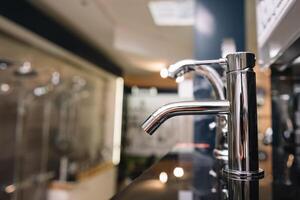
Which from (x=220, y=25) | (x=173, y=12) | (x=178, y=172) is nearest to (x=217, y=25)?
(x=220, y=25)

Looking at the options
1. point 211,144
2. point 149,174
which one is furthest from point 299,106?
point 149,174

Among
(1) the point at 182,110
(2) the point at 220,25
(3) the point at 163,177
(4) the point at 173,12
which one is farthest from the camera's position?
(4) the point at 173,12

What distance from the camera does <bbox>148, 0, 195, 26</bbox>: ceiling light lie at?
174cm

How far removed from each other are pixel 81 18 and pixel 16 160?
1345 millimetres

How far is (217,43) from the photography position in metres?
1.25

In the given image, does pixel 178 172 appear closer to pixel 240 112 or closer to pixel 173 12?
pixel 240 112

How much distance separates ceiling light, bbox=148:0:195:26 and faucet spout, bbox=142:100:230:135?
4.50 feet

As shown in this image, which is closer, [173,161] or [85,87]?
[173,161]

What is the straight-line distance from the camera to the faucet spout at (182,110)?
1.25 ft

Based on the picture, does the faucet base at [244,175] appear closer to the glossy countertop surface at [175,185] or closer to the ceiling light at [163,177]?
the glossy countertop surface at [175,185]

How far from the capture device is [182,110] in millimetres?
396

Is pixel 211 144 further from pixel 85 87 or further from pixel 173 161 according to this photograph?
pixel 85 87

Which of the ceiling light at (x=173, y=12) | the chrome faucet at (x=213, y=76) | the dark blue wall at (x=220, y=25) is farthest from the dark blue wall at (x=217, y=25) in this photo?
the chrome faucet at (x=213, y=76)

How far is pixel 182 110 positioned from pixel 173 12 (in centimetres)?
167
